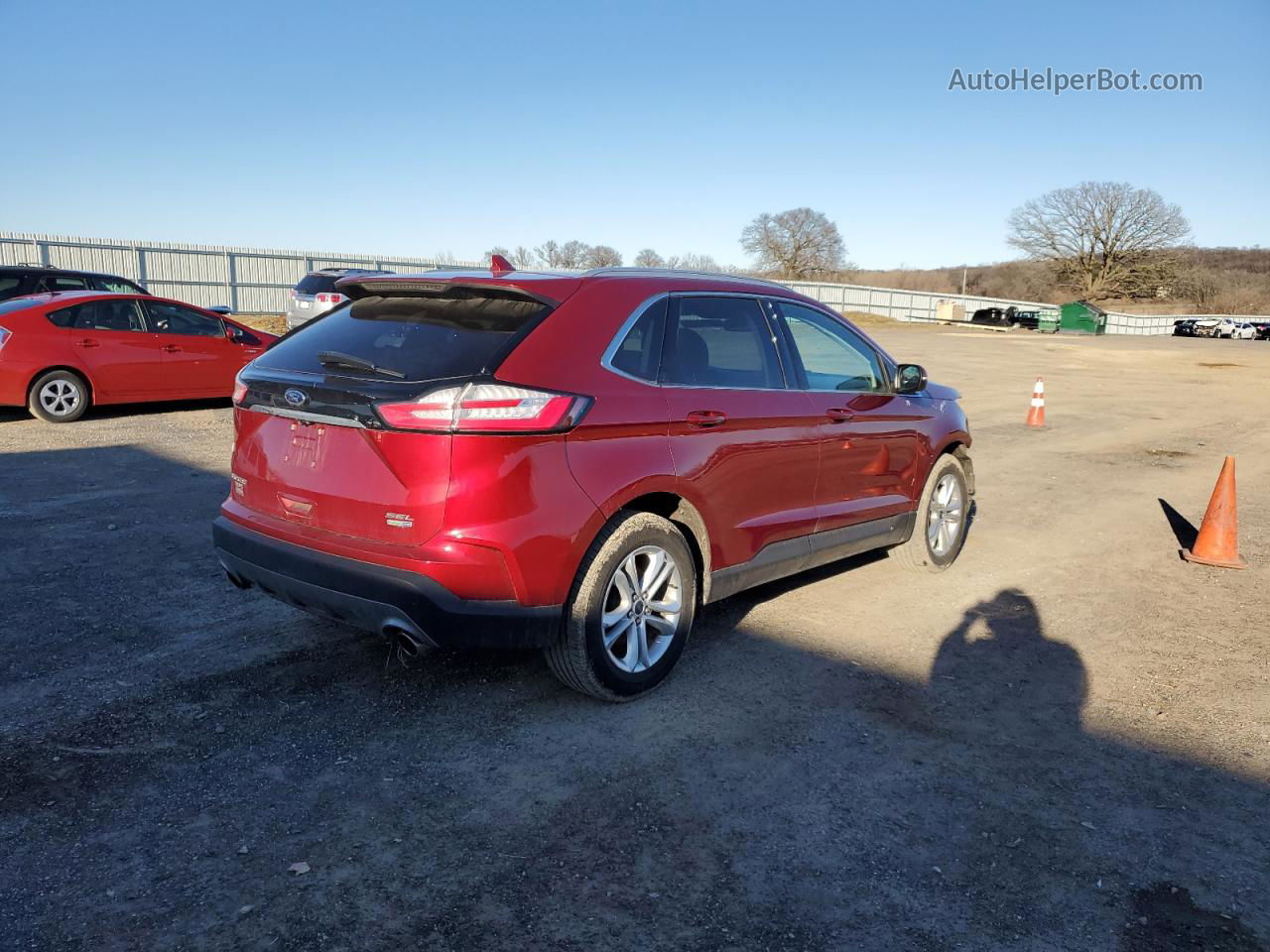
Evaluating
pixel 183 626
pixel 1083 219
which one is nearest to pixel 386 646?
pixel 183 626

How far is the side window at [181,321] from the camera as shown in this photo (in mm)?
11594

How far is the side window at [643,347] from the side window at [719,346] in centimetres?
6

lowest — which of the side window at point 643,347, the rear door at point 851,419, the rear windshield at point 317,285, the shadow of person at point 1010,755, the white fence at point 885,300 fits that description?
the shadow of person at point 1010,755

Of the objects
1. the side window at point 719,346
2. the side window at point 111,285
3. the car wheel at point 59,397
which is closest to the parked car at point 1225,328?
the side window at point 111,285

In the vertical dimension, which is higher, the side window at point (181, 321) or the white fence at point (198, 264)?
the white fence at point (198, 264)

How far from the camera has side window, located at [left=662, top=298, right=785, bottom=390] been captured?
4.27 m

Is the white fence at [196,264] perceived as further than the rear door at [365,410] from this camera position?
Yes

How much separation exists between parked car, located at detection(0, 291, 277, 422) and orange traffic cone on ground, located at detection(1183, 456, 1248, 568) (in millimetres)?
10948

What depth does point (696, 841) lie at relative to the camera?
3047 mm

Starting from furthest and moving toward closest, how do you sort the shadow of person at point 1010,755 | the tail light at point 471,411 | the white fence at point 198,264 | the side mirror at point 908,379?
the white fence at point 198,264 → the side mirror at point 908,379 → the tail light at point 471,411 → the shadow of person at point 1010,755

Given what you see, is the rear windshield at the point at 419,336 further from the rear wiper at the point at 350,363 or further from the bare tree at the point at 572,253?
the bare tree at the point at 572,253

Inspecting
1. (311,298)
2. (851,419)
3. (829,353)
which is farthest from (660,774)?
(311,298)

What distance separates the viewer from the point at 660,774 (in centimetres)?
348

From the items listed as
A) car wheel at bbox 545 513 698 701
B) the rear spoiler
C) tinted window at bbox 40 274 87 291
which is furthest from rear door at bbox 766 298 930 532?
tinted window at bbox 40 274 87 291
